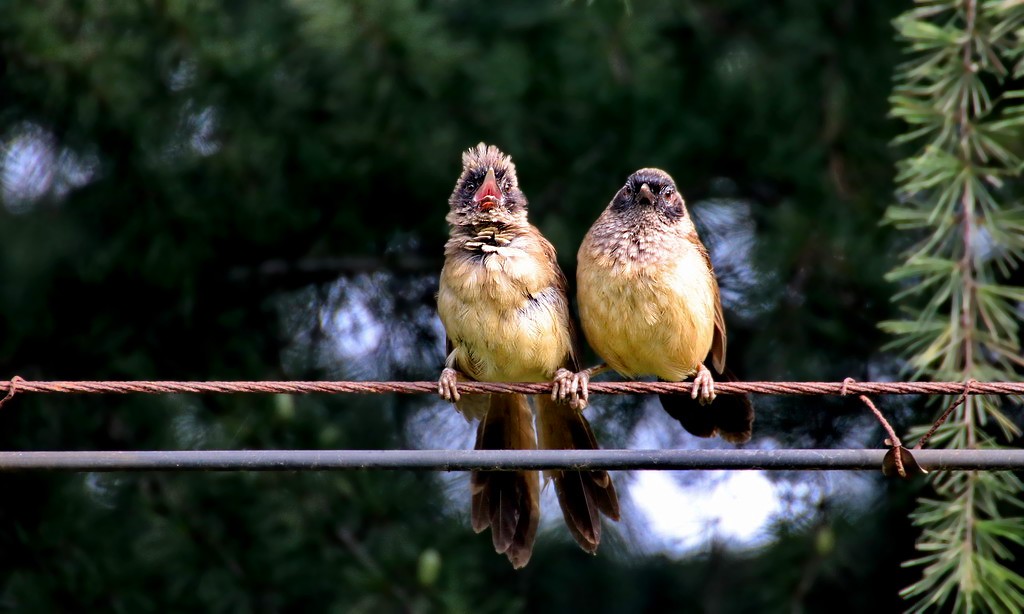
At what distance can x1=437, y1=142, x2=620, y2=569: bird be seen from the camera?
498cm

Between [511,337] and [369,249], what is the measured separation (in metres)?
2.17

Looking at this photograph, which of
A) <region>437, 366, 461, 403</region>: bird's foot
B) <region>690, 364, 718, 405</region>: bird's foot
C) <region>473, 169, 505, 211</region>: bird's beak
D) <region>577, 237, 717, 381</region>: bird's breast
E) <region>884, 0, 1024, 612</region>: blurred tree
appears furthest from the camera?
<region>473, 169, 505, 211</region>: bird's beak

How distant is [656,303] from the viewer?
5.05 meters

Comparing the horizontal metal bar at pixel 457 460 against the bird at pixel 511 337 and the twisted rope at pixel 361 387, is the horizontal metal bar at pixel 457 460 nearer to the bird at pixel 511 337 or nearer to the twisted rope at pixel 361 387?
the twisted rope at pixel 361 387

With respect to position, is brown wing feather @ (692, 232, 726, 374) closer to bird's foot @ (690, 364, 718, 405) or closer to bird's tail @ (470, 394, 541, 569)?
bird's foot @ (690, 364, 718, 405)

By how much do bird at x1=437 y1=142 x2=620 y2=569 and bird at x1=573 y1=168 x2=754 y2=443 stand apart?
164 mm

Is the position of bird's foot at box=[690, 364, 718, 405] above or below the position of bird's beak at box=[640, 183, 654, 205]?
below

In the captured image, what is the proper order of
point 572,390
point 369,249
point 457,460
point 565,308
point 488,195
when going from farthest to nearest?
point 369,249
point 565,308
point 488,195
point 572,390
point 457,460

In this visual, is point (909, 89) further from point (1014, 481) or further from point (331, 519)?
point (331, 519)

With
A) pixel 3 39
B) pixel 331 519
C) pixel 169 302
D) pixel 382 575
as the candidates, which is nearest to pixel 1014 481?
pixel 382 575

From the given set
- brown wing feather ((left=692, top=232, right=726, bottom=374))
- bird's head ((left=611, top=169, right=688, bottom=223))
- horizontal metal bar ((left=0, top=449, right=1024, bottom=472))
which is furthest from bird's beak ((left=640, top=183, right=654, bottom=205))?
horizontal metal bar ((left=0, top=449, right=1024, bottom=472))

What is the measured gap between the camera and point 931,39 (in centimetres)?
457

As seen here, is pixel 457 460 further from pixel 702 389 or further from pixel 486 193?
pixel 486 193

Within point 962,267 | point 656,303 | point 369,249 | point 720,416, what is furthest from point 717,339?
point 369,249
